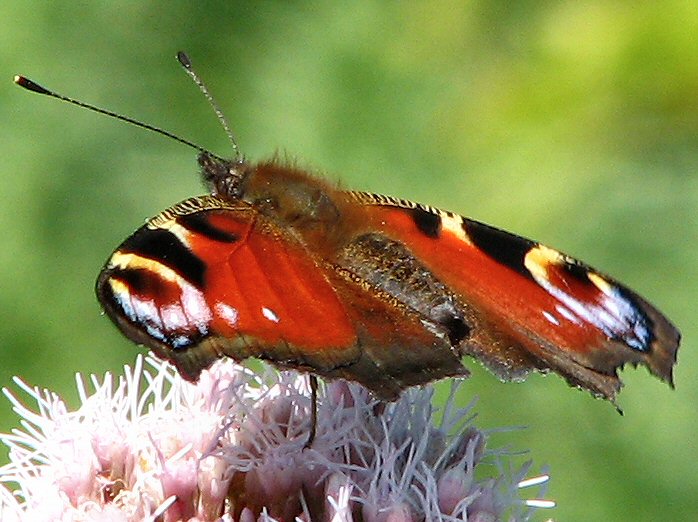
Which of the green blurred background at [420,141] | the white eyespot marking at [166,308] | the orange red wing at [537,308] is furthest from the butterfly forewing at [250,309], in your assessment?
the green blurred background at [420,141]

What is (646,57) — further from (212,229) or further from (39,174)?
(212,229)

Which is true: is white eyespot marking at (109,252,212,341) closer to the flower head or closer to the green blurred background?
the flower head

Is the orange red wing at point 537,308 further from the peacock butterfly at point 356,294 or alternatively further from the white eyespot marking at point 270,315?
the white eyespot marking at point 270,315

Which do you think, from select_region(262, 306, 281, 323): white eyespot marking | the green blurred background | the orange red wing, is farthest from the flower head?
the green blurred background

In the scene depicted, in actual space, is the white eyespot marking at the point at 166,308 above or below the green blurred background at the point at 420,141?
below

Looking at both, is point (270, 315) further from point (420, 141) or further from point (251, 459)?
point (420, 141)

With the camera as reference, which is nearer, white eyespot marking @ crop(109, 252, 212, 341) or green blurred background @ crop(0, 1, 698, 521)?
white eyespot marking @ crop(109, 252, 212, 341)

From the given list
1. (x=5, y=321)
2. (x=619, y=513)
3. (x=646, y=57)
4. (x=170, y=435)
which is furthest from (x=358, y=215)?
(x=646, y=57)
